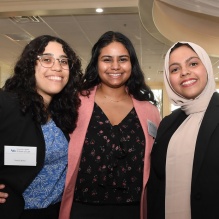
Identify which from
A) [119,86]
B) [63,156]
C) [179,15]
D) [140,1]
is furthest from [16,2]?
[63,156]

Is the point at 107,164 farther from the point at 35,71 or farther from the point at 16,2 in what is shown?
the point at 16,2

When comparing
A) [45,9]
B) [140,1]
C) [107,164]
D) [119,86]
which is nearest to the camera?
[107,164]

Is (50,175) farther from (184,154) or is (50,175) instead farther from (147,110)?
(147,110)

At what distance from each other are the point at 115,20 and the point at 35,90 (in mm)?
4807

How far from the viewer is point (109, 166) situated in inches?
78.5

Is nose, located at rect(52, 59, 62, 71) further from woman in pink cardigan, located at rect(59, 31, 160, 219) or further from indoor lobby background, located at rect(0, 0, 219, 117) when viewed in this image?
indoor lobby background, located at rect(0, 0, 219, 117)

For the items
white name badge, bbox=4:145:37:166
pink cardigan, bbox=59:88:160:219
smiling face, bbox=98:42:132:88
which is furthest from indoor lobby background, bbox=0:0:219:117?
white name badge, bbox=4:145:37:166

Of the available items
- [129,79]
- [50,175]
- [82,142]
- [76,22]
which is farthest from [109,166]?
[76,22]

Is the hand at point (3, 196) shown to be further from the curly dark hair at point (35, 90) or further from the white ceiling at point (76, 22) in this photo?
the white ceiling at point (76, 22)

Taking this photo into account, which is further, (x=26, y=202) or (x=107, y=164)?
(x=107, y=164)

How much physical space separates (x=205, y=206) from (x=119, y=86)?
1143mm

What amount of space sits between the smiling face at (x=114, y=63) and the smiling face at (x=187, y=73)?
0.41m

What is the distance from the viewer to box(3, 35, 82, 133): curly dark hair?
1.72 metres

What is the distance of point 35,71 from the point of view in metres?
1.79
